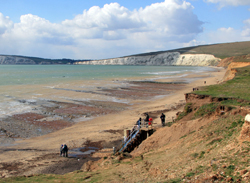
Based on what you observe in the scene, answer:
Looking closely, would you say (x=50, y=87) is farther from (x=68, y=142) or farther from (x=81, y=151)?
(x=81, y=151)

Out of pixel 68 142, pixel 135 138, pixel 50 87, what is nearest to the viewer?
pixel 135 138

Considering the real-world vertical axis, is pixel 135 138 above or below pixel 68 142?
above

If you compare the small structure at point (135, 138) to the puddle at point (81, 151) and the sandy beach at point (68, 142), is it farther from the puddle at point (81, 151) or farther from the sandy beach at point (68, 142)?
the puddle at point (81, 151)

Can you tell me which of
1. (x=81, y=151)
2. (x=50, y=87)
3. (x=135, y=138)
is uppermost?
(x=50, y=87)

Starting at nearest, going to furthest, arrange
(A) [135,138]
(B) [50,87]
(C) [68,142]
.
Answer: (A) [135,138] → (C) [68,142] → (B) [50,87]

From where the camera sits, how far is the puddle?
642 inches

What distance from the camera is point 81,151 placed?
17062mm

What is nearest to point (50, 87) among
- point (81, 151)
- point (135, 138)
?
point (81, 151)

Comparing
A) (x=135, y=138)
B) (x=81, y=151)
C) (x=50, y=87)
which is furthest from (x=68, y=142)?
(x=50, y=87)

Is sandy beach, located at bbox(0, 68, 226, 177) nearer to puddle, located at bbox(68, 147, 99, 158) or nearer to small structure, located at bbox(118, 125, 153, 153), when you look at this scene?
puddle, located at bbox(68, 147, 99, 158)

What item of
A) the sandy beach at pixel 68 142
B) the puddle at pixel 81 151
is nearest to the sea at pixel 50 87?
the sandy beach at pixel 68 142

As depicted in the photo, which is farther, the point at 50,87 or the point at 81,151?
the point at 50,87

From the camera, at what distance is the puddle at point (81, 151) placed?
16297mm

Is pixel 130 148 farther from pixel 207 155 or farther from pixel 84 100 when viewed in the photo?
pixel 84 100
